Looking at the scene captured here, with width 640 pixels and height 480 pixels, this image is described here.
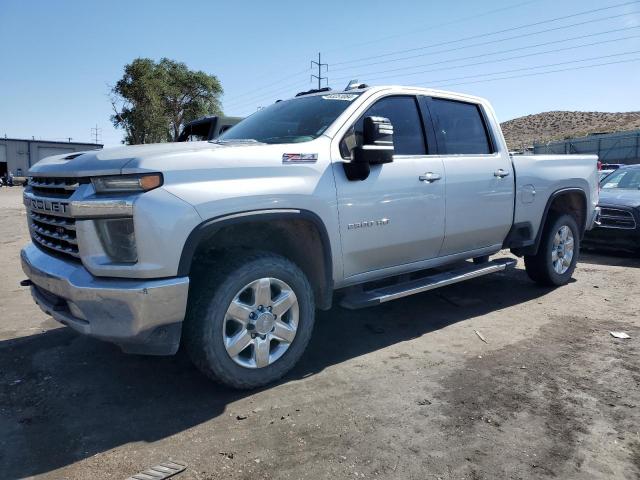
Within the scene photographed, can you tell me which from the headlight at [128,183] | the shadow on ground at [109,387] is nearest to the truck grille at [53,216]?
the headlight at [128,183]

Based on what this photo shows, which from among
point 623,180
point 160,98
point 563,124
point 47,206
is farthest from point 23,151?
point 563,124

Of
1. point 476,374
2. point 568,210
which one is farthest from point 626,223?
point 476,374

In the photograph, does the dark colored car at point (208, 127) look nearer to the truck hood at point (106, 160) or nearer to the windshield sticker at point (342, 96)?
the windshield sticker at point (342, 96)

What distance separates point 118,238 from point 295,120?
191cm

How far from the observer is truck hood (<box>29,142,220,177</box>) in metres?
2.93

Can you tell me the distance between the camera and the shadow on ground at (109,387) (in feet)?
9.33

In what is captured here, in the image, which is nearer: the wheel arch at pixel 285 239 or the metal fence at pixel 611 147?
the wheel arch at pixel 285 239

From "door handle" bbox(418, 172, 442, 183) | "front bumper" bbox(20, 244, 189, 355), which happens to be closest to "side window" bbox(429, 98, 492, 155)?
"door handle" bbox(418, 172, 442, 183)

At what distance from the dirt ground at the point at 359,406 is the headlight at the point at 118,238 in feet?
3.28

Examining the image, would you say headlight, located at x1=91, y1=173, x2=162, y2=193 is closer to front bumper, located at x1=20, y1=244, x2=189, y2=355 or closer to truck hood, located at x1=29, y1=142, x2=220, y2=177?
truck hood, located at x1=29, y1=142, x2=220, y2=177

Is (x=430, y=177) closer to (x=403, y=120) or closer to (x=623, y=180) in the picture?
(x=403, y=120)

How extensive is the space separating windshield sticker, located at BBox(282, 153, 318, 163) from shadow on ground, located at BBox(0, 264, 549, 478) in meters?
1.52

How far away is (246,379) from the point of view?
3324 mm

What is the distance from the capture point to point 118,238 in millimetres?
2891
